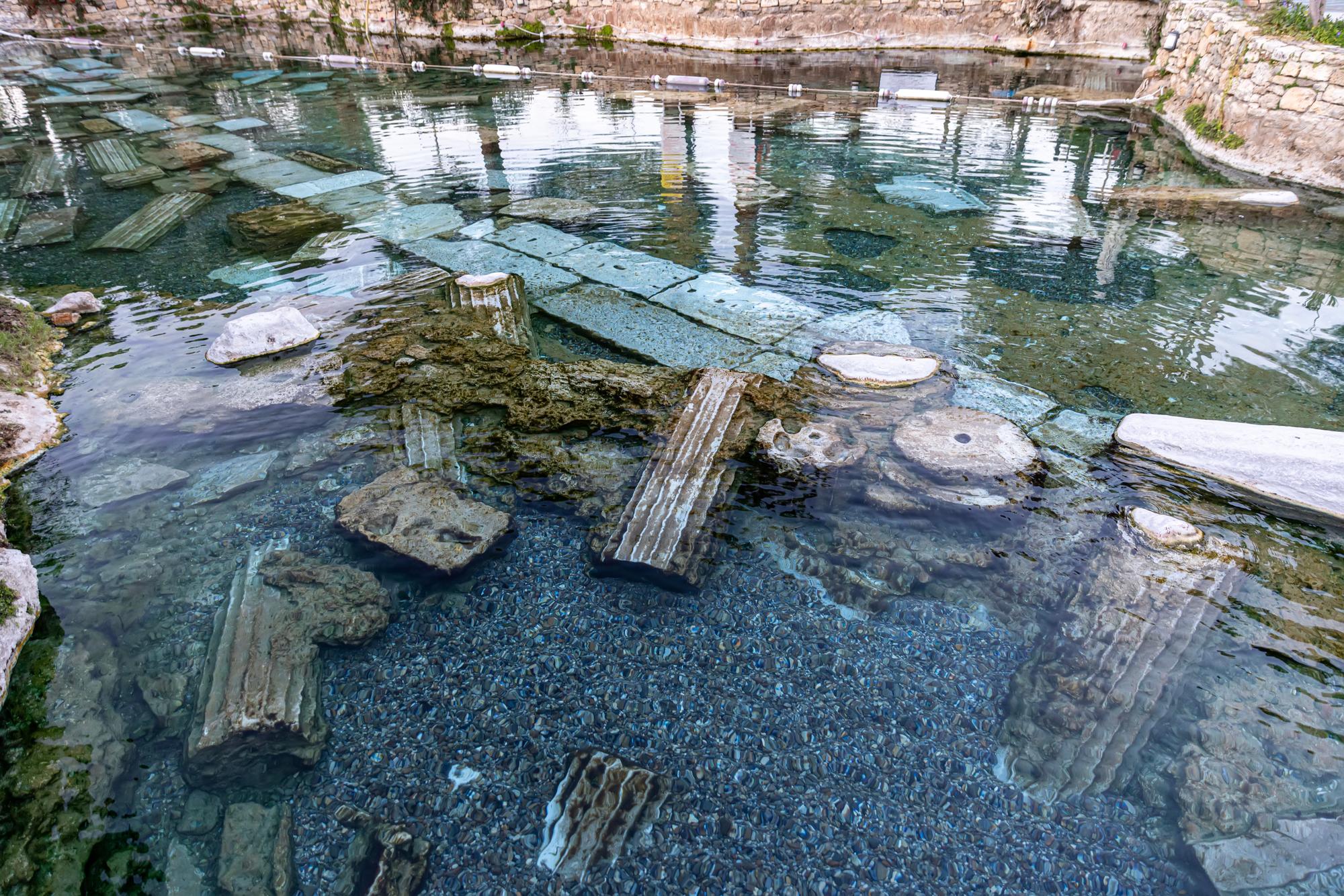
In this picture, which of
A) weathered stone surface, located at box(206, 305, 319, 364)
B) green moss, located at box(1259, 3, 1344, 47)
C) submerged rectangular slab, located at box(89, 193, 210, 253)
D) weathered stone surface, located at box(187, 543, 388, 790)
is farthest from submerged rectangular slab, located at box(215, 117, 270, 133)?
green moss, located at box(1259, 3, 1344, 47)

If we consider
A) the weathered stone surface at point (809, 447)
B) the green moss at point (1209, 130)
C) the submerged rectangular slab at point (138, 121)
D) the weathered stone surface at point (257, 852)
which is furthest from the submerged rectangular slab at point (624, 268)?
the submerged rectangular slab at point (138, 121)

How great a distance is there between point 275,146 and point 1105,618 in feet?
35.4

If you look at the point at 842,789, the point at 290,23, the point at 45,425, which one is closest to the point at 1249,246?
the point at 842,789

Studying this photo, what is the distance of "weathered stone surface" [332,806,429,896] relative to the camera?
213 centimetres

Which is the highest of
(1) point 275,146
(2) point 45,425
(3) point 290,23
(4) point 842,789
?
(3) point 290,23

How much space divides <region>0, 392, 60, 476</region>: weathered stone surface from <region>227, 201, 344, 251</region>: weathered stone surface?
106 inches

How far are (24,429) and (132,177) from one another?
5853mm

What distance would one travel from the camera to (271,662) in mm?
2711

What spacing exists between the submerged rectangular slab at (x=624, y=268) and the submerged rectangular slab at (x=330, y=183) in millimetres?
3503

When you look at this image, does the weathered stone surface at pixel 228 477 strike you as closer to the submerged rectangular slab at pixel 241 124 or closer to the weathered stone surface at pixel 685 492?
the weathered stone surface at pixel 685 492

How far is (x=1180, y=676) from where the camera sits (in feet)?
8.59

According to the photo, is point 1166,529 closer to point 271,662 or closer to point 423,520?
point 423,520

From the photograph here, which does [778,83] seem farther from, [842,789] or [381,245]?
[842,789]

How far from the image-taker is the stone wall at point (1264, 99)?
7.30 m
